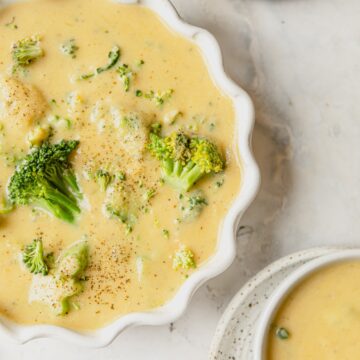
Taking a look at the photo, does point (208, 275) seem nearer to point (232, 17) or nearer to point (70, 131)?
point (70, 131)

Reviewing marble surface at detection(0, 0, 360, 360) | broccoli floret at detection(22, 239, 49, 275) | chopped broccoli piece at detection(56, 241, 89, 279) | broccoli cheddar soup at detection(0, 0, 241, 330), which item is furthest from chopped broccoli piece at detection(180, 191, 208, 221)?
broccoli floret at detection(22, 239, 49, 275)

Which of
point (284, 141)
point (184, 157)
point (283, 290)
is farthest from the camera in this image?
point (284, 141)

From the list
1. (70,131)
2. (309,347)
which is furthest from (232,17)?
(309,347)

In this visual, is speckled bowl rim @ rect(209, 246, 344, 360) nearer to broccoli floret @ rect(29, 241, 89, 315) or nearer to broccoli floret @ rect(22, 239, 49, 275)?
broccoli floret @ rect(29, 241, 89, 315)

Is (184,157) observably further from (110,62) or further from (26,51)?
(26,51)

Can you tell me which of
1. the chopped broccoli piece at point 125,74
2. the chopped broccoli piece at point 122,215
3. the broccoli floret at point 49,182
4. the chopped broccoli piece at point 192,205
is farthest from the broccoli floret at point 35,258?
the chopped broccoli piece at point 125,74

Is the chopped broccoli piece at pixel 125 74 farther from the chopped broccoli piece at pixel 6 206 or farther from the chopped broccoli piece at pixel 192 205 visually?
the chopped broccoli piece at pixel 6 206

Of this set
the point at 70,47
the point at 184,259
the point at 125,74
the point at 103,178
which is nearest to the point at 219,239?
the point at 184,259
